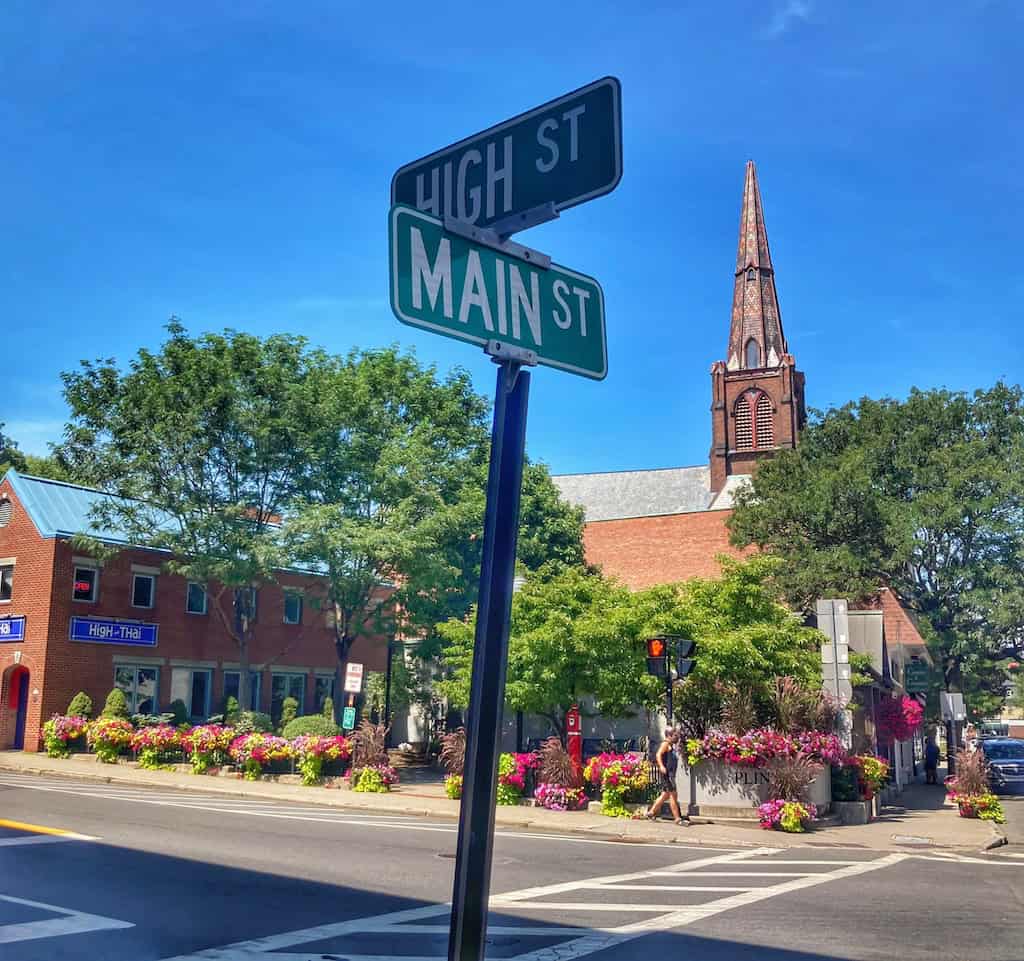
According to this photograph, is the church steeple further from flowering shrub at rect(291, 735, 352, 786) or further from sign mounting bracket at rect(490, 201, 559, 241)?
sign mounting bracket at rect(490, 201, 559, 241)

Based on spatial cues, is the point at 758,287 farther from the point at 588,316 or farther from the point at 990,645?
the point at 588,316

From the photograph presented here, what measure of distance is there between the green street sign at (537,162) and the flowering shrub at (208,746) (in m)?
27.3

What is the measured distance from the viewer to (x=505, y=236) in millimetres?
4234

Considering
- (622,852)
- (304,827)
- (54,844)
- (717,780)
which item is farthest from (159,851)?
(717,780)

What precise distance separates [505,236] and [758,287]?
3473 inches

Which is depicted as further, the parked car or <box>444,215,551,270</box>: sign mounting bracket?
the parked car

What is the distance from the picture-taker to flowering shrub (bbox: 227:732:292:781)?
1106 inches

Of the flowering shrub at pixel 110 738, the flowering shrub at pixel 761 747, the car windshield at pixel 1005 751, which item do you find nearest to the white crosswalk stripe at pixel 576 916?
the flowering shrub at pixel 761 747

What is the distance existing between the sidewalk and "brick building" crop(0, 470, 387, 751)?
15.9 ft

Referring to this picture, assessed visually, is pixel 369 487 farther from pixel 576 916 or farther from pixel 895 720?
pixel 576 916

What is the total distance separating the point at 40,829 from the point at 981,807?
18368mm

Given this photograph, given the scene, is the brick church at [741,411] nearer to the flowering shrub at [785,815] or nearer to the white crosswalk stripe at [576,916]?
the flowering shrub at [785,815]

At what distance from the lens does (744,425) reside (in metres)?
86.6

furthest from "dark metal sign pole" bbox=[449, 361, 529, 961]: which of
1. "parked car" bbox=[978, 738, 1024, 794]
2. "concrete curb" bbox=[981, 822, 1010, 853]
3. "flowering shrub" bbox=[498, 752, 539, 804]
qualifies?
"parked car" bbox=[978, 738, 1024, 794]
